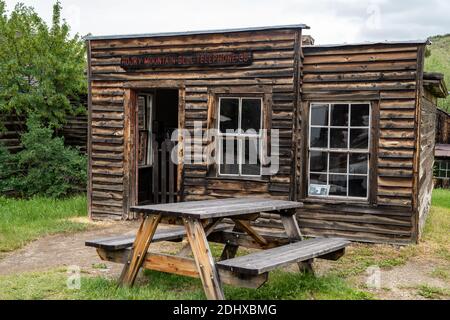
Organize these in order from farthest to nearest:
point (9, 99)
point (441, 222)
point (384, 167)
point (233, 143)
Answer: point (9, 99) → point (441, 222) → point (233, 143) → point (384, 167)

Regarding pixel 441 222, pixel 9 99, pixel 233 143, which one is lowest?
pixel 441 222

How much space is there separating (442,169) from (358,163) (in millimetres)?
17807

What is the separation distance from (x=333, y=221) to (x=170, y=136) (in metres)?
4.97

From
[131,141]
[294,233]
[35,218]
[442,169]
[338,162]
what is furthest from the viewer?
[442,169]

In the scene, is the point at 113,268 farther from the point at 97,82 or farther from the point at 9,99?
the point at 9,99

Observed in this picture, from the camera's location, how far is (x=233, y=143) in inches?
421

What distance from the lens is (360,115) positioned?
32.4 ft

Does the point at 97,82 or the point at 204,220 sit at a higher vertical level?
the point at 97,82

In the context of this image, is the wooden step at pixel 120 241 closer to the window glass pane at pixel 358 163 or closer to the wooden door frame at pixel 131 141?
the window glass pane at pixel 358 163

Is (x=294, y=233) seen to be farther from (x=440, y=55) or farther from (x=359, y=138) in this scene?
(x=440, y=55)

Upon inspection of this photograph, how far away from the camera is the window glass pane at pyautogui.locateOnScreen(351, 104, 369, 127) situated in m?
9.83

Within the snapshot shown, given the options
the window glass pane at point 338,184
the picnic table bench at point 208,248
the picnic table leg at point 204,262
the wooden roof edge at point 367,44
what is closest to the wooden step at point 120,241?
the picnic table bench at point 208,248

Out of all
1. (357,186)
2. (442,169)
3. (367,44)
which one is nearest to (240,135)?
(357,186)
